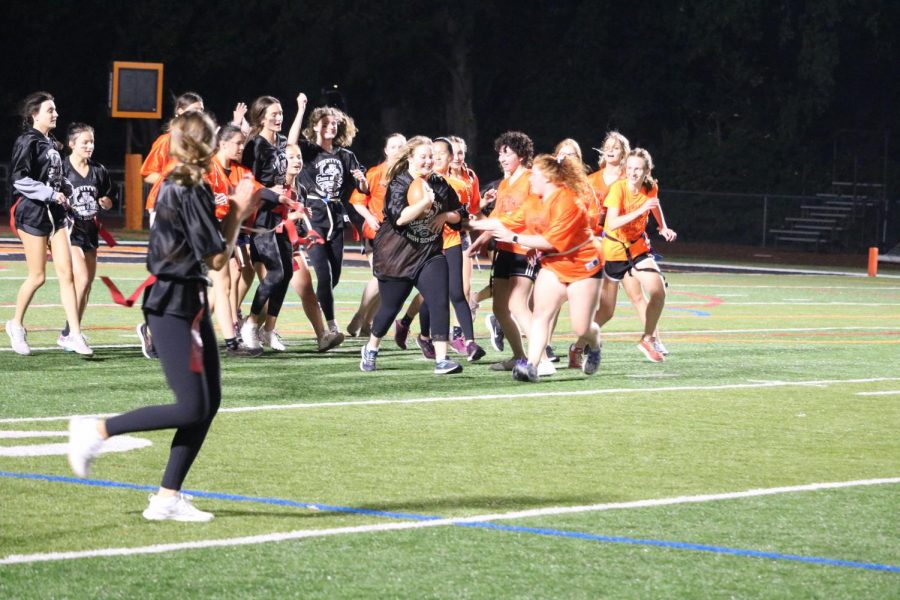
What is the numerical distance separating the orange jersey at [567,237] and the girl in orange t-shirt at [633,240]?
1164mm

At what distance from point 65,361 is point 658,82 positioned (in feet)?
127

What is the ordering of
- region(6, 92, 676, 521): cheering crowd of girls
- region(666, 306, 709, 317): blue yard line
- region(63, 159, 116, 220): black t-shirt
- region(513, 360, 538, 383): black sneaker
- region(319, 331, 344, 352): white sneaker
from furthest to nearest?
region(666, 306, 709, 317): blue yard line, region(319, 331, 344, 352): white sneaker, region(63, 159, 116, 220): black t-shirt, region(513, 360, 538, 383): black sneaker, region(6, 92, 676, 521): cheering crowd of girls

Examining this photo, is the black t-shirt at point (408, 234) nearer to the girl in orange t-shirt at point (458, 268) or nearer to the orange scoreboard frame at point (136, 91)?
the girl in orange t-shirt at point (458, 268)

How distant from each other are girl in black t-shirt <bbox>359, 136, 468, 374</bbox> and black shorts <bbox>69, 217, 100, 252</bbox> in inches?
96.0

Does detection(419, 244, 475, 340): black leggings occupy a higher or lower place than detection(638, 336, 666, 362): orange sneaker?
higher

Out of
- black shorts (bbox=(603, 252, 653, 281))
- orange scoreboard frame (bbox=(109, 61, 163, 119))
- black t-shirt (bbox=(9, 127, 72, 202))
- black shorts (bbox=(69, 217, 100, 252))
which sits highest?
orange scoreboard frame (bbox=(109, 61, 163, 119))

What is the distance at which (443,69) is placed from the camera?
50531 mm

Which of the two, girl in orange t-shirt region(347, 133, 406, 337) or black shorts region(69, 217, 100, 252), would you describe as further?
girl in orange t-shirt region(347, 133, 406, 337)

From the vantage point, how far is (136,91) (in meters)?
34.2

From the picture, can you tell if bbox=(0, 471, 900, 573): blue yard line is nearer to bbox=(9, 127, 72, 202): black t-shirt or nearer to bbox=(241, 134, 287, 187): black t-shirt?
bbox=(9, 127, 72, 202): black t-shirt

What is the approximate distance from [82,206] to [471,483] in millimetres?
6203

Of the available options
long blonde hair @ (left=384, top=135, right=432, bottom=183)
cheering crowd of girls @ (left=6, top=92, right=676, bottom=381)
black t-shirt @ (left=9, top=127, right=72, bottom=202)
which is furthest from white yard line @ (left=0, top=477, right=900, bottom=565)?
black t-shirt @ (left=9, top=127, right=72, bottom=202)

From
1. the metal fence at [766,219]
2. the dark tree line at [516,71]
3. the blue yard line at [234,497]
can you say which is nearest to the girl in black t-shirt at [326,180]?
the blue yard line at [234,497]

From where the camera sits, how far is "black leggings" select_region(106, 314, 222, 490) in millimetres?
6863
